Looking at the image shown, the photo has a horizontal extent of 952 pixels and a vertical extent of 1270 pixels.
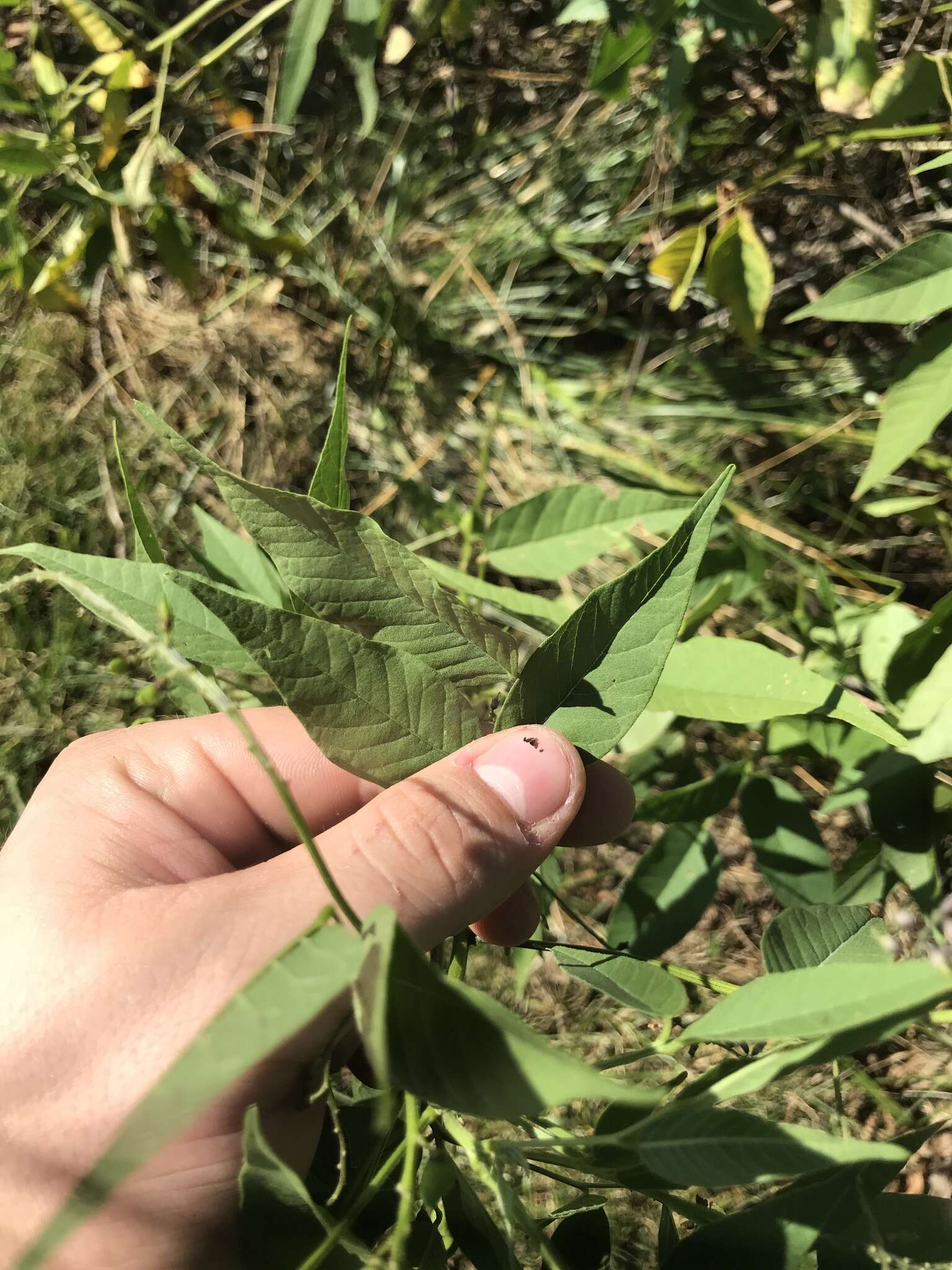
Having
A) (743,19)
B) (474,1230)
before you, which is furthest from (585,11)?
(474,1230)

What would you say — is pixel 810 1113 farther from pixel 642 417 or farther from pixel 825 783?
pixel 642 417

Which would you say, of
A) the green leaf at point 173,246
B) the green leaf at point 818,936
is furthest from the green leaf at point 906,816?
the green leaf at point 173,246

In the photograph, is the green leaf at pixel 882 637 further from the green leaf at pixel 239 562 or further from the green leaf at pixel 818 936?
the green leaf at pixel 239 562

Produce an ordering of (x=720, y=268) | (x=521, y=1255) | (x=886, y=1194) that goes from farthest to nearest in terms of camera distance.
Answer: (x=521, y=1255) → (x=720, y=268) → (x=886, y=1194)

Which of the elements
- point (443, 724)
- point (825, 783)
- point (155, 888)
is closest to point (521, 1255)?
point (825, 783)

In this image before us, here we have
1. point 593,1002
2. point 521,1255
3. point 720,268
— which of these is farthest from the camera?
point 593,1002

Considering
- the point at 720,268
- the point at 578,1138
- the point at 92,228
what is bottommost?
the point at 578,1138

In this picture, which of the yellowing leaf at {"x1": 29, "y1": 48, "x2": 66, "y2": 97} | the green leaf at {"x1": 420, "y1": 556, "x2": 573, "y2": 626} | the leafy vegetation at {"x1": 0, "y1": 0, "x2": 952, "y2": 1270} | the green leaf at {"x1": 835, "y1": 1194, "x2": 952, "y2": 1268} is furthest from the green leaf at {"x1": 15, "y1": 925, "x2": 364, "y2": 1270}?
the yellowing leaf at {"x1": 29, "y1": 48, "x2": 66, "y2": 97}
